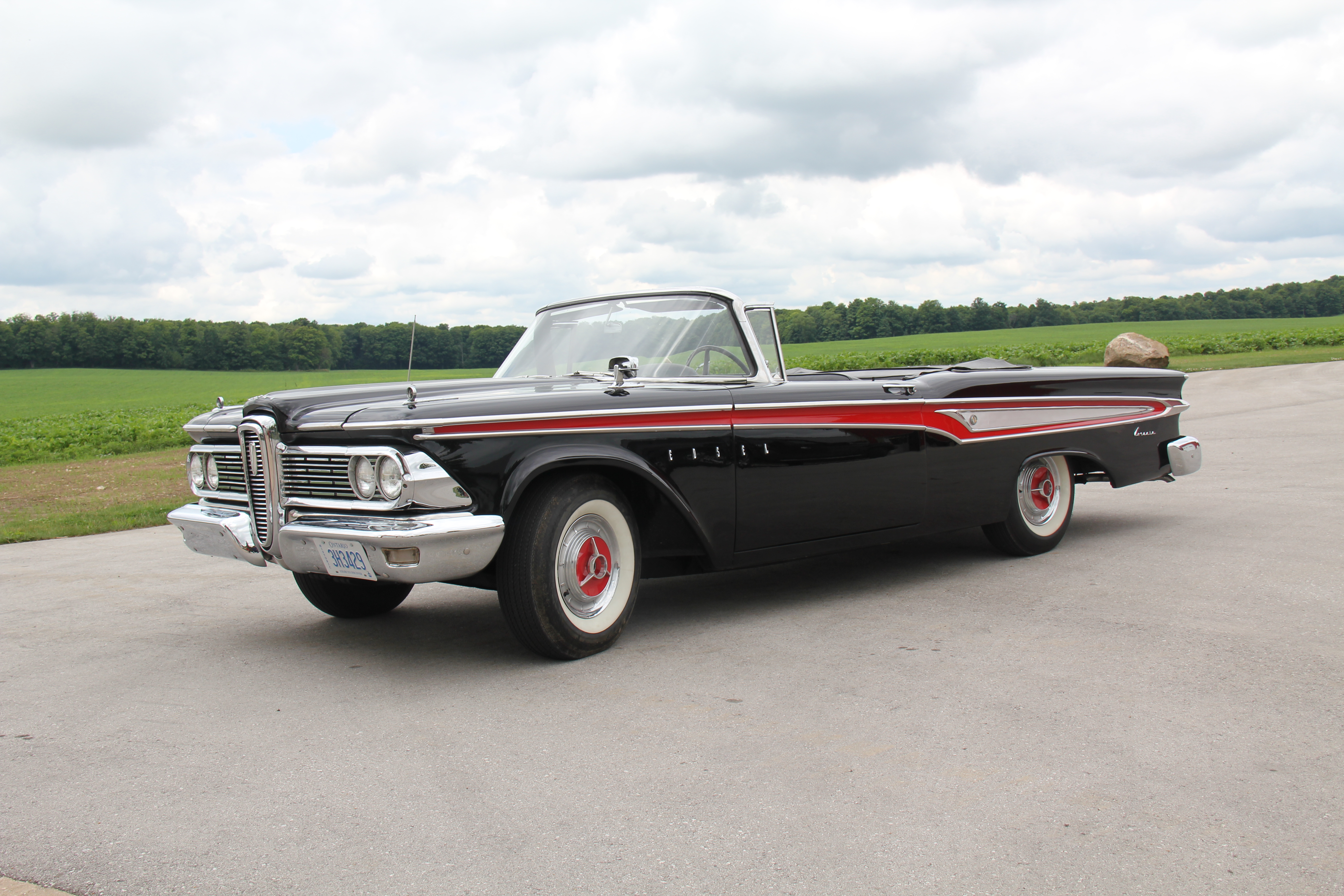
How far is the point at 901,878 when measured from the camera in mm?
2426

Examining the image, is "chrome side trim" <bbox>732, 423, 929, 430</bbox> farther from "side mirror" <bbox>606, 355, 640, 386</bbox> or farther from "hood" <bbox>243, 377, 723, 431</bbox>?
"side mirror" <bbox>606, 355, 640, 386</bbox>

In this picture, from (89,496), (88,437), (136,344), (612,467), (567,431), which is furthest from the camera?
(136,344)

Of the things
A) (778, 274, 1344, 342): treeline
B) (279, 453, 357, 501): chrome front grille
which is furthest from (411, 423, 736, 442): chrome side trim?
(778, 274, 1344, 342): treeline

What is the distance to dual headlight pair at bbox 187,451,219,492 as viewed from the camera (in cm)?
480

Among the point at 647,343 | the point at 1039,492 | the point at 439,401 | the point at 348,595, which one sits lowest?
the point at 348,595

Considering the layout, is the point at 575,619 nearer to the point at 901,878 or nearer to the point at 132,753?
the point at 132,753

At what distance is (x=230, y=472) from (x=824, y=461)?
2776 millimetres

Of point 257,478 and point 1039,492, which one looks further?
point 1039,492

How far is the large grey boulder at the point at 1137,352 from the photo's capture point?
25562 mm

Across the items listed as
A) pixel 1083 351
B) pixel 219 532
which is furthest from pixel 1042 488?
pixel 1083 351

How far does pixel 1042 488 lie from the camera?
655 centimetres

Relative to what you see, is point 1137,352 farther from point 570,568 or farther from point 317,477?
point 317,477

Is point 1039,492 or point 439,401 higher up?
point 439,401

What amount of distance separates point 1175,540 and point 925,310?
65.2 meters
